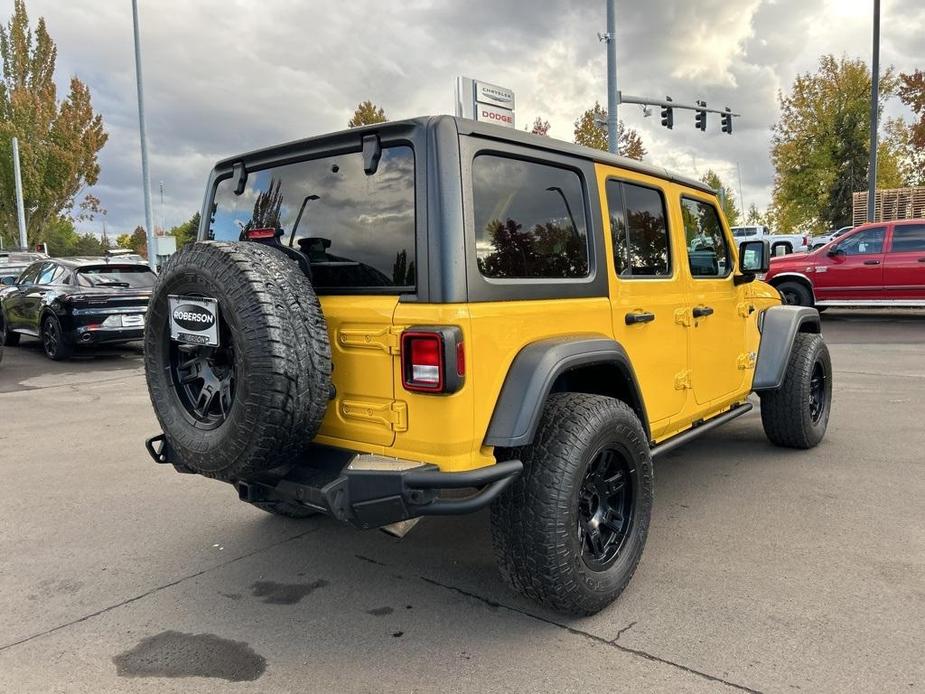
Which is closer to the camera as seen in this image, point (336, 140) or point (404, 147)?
point (404, 147)

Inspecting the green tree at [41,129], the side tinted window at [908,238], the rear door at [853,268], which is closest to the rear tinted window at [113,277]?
the rear door at [853,268]

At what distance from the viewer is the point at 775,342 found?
190 inches

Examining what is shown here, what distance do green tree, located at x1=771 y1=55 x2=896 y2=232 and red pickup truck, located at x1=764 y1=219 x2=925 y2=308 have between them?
69.3 feet

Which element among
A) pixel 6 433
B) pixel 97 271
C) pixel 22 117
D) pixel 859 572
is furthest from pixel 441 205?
pixel 22 117

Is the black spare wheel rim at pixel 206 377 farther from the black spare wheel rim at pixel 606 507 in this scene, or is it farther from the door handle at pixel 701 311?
the door handle at pixel 701 311

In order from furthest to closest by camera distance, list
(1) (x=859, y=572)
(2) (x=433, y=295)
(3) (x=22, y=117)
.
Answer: (3) (x=22, y=117)
(1) (x=859, y=572)
(2) (x=433, y=295)

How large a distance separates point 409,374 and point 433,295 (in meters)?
0.29

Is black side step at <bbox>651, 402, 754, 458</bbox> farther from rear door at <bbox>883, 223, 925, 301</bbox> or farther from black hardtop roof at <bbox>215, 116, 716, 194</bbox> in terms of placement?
rear door at <bbox>883, 223, 925, 301</bbox>

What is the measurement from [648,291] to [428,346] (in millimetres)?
1495

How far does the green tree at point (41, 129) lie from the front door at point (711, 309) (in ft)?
120

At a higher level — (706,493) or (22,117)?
(22,117)

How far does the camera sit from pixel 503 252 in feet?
9.09

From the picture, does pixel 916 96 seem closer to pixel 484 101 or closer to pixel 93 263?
pixel 484 101

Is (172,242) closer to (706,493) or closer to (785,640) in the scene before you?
(706,493)
